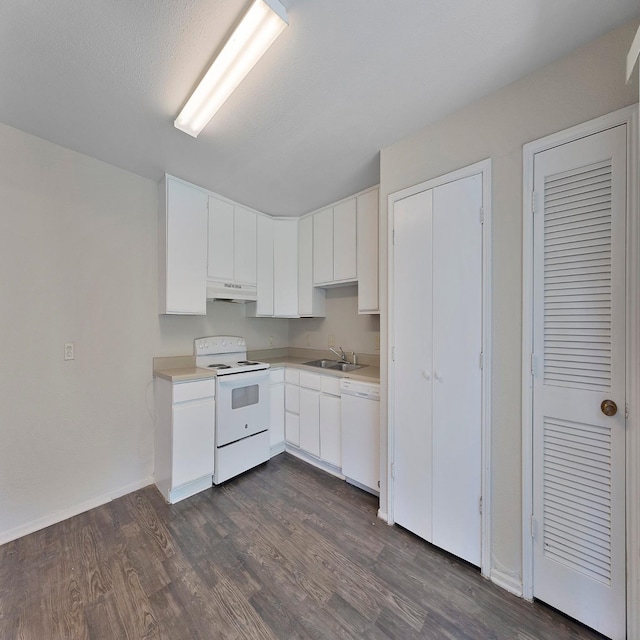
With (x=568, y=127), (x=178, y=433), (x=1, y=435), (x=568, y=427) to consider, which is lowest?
(x=178, y=433)

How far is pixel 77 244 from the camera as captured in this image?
6.64ft

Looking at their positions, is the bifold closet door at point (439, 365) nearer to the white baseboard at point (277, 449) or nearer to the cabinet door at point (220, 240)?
the white baseboard at point (277, 449)

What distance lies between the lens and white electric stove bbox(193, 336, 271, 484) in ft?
7.67

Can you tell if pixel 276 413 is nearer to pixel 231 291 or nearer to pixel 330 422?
pixel 330 422

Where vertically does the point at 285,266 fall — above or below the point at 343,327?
above

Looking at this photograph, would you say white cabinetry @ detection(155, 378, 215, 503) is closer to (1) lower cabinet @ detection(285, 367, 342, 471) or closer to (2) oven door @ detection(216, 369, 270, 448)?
(2) oven door @ detection(216, 369, 270, 448)

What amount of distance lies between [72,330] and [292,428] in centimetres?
202

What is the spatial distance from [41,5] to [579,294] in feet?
8.23

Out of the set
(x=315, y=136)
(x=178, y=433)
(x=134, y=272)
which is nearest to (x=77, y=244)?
(x=134, y=272)

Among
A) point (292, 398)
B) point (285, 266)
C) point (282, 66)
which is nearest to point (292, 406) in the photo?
point (292, 398)

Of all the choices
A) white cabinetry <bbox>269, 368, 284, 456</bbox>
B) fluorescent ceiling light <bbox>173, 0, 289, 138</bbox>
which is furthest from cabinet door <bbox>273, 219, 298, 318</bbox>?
fluorescent ceiling light <bbox>173, 0, 289, 138</bbox>

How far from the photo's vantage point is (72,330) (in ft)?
6.55

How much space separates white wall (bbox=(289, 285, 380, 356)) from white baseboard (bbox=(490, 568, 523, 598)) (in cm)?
173

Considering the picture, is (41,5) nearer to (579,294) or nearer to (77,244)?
(77,244)
